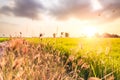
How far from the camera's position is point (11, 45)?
11.2 feet

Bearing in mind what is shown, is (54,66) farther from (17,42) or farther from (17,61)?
(17,61)

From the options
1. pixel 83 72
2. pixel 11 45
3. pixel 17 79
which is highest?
pixel 11 45

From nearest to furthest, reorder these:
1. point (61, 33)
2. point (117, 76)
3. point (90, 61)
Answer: point (117, 76), point (90, 61), point (61, 33)

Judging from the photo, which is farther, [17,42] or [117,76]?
[117,76]

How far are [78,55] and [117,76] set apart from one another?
2.22 m

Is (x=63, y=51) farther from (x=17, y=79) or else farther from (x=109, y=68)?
(x=17, y=79)

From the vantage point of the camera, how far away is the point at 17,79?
2537mm

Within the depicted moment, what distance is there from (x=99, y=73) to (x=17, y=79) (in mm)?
3577

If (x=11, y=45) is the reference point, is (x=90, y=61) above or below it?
below

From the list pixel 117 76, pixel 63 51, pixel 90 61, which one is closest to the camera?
pixel 117 76

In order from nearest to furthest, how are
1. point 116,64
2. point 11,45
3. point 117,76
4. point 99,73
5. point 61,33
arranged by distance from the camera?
point 11,45 < point 117,76 < point 116,64 < point 99,73 < point 61,33

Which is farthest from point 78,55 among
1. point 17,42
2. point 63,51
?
point 17,42

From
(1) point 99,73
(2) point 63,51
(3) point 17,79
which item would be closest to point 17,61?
(3) point 17,79

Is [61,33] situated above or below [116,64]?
above
